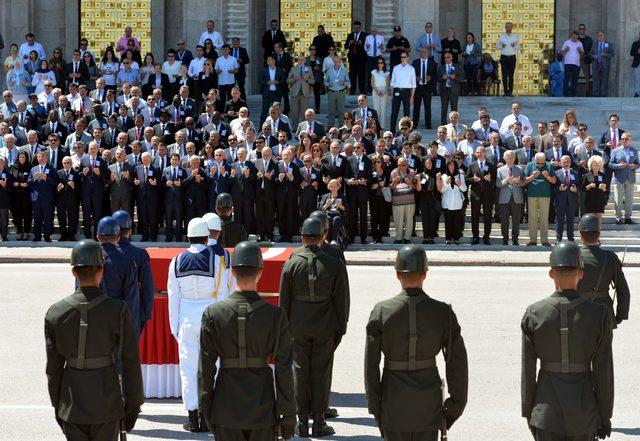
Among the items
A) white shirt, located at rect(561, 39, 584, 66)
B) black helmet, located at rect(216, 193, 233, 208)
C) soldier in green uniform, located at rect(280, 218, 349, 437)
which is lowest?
soldier in green uniform, located at rect(280, 218, 349, 437)

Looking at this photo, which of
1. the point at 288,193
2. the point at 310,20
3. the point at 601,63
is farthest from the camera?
the point at 310,20

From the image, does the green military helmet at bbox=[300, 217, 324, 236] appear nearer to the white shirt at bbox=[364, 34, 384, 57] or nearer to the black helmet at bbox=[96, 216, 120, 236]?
the black helmet at bbox=[96, 216, 120, 236]

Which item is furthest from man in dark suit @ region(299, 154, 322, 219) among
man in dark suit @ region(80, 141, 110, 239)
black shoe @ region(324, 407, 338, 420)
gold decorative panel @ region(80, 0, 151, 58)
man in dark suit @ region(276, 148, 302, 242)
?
gold decorative panel @ region(80, 0, 151, 58)

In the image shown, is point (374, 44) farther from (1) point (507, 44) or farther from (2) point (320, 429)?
(2) point (320, 429)

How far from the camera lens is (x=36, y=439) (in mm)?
11484

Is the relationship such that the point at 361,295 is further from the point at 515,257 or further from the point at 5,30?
the point at 5,30

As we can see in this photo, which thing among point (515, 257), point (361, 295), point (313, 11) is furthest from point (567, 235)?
point (313, 11)

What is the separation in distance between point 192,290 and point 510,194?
15164mm

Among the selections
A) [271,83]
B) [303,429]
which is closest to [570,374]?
[303,429]

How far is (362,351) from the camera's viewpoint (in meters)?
15.8

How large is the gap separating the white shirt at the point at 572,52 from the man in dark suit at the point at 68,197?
49.8 ft

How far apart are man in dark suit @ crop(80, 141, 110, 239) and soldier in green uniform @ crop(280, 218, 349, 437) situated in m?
15.3

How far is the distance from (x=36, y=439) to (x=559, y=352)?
5018 millimetres

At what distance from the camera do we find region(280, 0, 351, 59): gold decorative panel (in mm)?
39938
